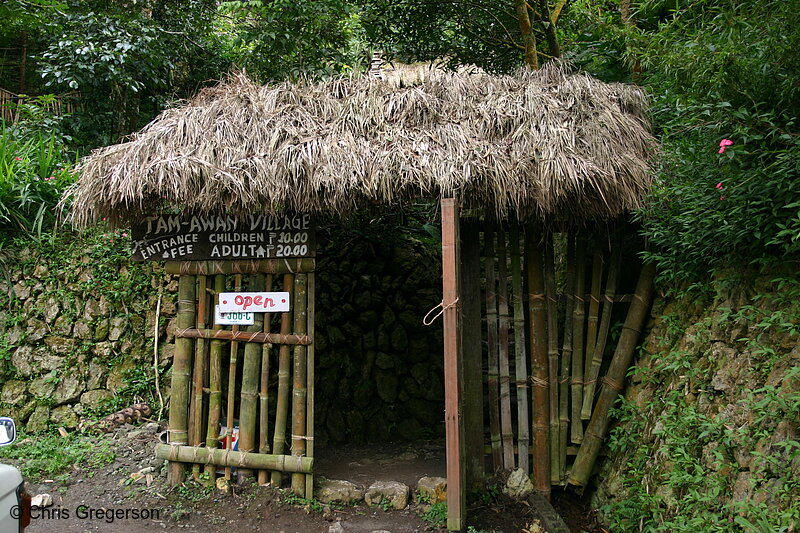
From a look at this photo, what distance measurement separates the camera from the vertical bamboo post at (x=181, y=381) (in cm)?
461

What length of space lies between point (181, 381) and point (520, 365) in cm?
272

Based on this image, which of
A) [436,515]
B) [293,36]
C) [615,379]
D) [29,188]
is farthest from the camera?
[293,36]

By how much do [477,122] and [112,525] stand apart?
3.95 metres

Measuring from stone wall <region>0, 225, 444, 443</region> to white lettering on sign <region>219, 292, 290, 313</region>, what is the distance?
4.55ft

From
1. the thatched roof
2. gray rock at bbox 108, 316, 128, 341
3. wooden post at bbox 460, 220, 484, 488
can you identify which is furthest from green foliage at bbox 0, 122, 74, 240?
wooden post at bbox 460, 220, 484, 488

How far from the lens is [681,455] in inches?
136

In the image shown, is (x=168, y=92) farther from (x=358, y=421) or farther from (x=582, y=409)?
(x=582, y=409)

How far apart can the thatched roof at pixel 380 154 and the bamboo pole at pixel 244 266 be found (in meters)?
0.44

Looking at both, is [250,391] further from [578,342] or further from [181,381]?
[578,342]

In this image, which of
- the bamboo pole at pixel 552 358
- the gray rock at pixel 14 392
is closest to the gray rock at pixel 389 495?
the bamboo pole at pixel 552 358

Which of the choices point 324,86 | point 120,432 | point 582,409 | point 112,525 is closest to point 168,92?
point 324,86

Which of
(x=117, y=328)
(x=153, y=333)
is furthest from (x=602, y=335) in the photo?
(x=117, y=328)

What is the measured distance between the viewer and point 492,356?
485 centimetres

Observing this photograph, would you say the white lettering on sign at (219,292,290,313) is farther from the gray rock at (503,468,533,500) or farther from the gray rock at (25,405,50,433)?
the gray rock at (25,405,50,433)
